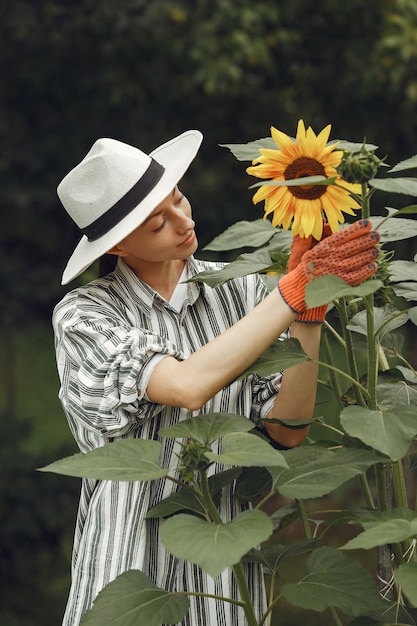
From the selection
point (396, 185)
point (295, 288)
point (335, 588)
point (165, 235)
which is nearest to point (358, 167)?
point (396, 185)

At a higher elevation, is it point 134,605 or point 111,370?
point 111,370

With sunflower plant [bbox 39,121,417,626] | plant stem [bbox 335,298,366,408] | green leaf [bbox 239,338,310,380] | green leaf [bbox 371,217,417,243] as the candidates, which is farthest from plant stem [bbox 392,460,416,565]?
green leaf [bbox 371,217,417,243]

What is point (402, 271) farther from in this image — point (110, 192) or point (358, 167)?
point (110, 192)

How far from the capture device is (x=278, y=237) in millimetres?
1713

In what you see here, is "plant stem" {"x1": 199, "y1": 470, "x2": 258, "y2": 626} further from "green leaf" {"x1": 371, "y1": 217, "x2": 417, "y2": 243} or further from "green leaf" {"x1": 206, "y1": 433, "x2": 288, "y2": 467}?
"green leaf" {"x1": 371, "y1": 217, "x2": 417, "y2": 243}

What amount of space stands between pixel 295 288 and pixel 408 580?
17.4 inches

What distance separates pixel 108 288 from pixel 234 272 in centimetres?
27

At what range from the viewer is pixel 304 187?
148 centimetres

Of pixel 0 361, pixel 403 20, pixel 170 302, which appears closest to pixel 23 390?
pixel 0 361

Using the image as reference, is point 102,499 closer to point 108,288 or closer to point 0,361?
point 108,288

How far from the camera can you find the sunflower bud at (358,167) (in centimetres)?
136

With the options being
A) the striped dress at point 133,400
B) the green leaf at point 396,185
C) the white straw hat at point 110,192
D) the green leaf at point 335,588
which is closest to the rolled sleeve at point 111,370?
the striped dress at point 133,400

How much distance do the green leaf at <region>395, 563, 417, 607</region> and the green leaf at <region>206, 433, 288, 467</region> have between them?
178 millimetres

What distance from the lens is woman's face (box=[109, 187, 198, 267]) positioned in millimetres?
1697
